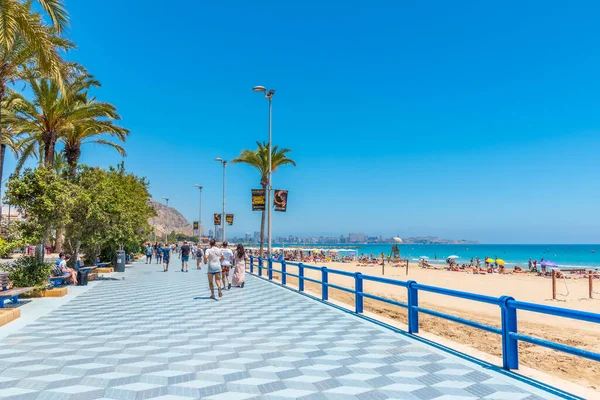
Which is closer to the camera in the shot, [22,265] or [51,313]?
[51,313]

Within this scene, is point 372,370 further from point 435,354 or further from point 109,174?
point 109,174

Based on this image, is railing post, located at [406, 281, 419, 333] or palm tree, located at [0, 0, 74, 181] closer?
railing post, located at [406, 281, 419, 333]

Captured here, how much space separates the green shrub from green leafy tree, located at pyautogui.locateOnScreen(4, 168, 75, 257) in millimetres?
674

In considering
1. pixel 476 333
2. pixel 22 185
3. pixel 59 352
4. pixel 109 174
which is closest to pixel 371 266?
pixel 109 174

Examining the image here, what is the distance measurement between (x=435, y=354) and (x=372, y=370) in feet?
4.35

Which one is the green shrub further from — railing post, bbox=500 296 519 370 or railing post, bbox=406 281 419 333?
Answer: railing post, bbox=500 296 519 370

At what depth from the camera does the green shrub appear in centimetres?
1233

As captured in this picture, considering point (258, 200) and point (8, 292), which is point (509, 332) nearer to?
point (8, 292)

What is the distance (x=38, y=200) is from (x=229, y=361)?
31.7ft

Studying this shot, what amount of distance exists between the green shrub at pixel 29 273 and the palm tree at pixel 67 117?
4.91 meters

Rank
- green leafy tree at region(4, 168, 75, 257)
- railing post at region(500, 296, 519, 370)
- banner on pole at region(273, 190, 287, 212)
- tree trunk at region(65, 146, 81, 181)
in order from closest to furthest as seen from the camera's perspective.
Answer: railing post at region(500, 296, 519, 370) → green leafy tree at region(4, 168, 75, 257) → banner on pole at region(273, 190, 287, 212) → tree trunk at region(65, 146, 81, 181)

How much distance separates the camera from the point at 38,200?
12.8 m

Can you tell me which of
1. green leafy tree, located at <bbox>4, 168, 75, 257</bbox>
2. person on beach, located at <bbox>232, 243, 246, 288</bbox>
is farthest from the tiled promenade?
person on beach, located at <bbox>232, 243, 246, 288</bbox>

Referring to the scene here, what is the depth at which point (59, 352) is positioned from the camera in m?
6.63
